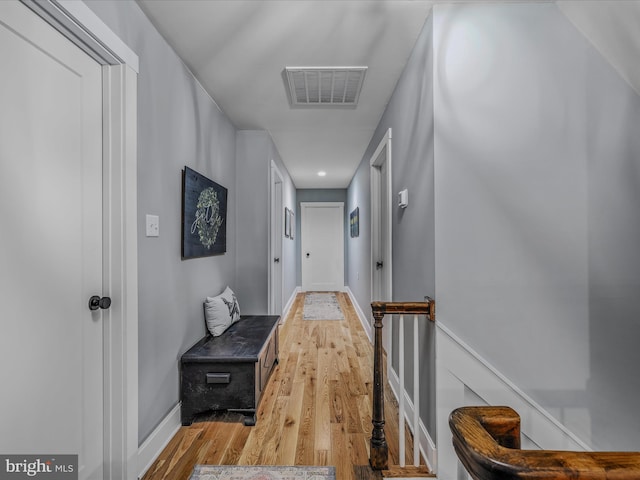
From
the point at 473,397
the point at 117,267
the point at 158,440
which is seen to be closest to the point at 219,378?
the point at 158,440

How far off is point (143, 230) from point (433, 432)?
6.10ft

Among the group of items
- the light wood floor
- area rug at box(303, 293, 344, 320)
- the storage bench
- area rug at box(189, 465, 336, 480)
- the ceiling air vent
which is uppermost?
the ceiling air vent

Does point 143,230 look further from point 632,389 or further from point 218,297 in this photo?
point 632,389

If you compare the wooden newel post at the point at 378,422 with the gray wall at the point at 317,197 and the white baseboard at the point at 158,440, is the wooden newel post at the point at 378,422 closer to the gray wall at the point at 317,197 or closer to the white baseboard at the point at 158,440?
the white baseboard at the point at 158,440

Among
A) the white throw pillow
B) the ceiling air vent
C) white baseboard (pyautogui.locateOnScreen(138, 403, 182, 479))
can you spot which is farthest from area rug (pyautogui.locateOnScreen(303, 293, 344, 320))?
the ceiling air vent

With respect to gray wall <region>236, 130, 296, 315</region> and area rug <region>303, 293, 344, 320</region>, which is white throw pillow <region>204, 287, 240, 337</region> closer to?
gray wall <region>236, 130, 296, 315</region>

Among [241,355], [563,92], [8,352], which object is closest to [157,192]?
[8,352]

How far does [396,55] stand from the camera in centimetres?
206

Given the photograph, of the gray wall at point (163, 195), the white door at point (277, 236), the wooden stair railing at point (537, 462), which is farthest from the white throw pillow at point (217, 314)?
the wooden stair railing at point (537, 462)

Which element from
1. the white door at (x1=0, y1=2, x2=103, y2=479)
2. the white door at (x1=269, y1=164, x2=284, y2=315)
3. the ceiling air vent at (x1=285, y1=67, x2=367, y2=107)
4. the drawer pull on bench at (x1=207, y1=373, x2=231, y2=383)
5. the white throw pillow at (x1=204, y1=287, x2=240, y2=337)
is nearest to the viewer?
the white door at (x1=0, y1=2, x2=103, y2=479)

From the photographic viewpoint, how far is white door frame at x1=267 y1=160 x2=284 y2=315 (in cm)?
351

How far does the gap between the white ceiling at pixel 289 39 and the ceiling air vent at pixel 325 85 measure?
66 millimetres

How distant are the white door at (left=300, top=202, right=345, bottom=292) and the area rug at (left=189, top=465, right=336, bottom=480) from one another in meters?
5.62

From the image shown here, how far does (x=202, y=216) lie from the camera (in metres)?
2.39
